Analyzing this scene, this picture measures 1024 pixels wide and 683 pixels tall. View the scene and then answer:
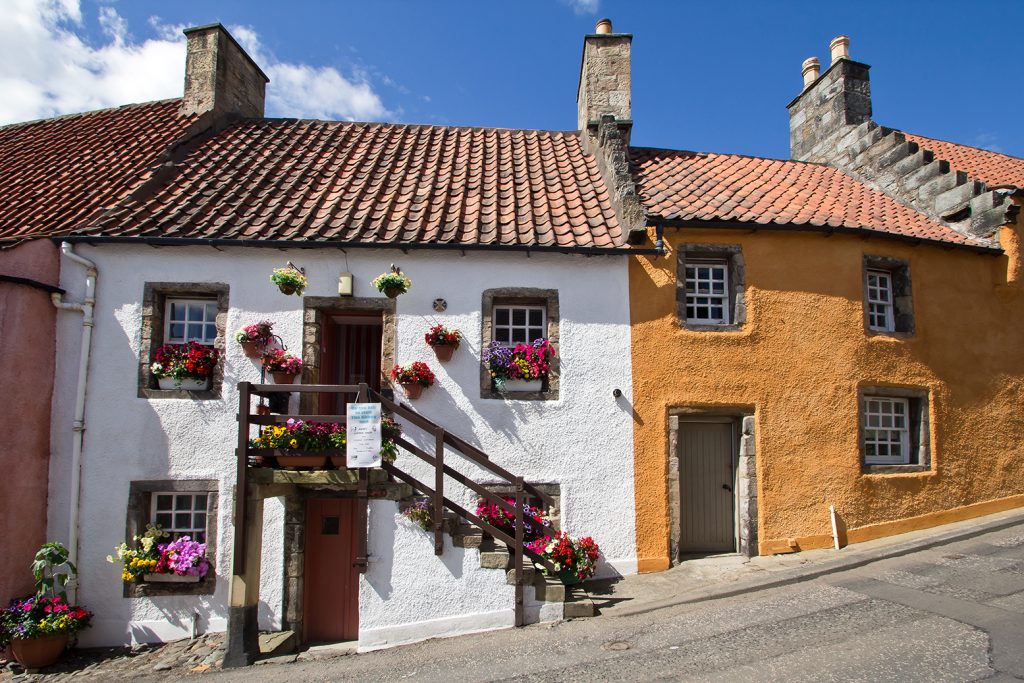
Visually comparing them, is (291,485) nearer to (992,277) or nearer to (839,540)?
(839,540)

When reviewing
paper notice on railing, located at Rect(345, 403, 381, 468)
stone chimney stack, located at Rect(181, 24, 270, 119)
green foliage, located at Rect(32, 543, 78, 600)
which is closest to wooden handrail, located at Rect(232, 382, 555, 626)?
paper notice on railing, located at Rect(345, 403, 381, 468)

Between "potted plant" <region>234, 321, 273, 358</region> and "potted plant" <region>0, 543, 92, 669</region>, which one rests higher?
"potted plant" <region>234, 321, 273, 358</region>

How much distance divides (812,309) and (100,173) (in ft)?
38.8

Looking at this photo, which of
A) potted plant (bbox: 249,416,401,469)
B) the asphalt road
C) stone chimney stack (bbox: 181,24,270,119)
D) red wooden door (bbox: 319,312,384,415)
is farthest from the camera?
stone chimney stack (bbox: 181,24,270,119)

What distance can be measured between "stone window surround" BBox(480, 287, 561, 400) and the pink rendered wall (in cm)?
585

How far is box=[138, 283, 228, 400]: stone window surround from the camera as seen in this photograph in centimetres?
856

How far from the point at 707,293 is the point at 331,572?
687 cm

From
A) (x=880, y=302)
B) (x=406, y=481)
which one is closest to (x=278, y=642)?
(x=406, y=481)

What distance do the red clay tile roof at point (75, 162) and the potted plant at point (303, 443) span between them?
14.9ft

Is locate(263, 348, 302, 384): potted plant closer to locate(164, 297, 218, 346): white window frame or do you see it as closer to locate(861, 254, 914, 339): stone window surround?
locate(164, 297, 218, 346): white window frame

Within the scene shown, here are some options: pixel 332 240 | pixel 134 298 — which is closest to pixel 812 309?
pixel 332 240

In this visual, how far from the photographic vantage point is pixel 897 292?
10086mm

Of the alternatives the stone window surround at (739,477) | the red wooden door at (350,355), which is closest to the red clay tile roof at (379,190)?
the red wooden door at (350,355)

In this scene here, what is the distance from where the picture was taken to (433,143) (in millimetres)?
12312
